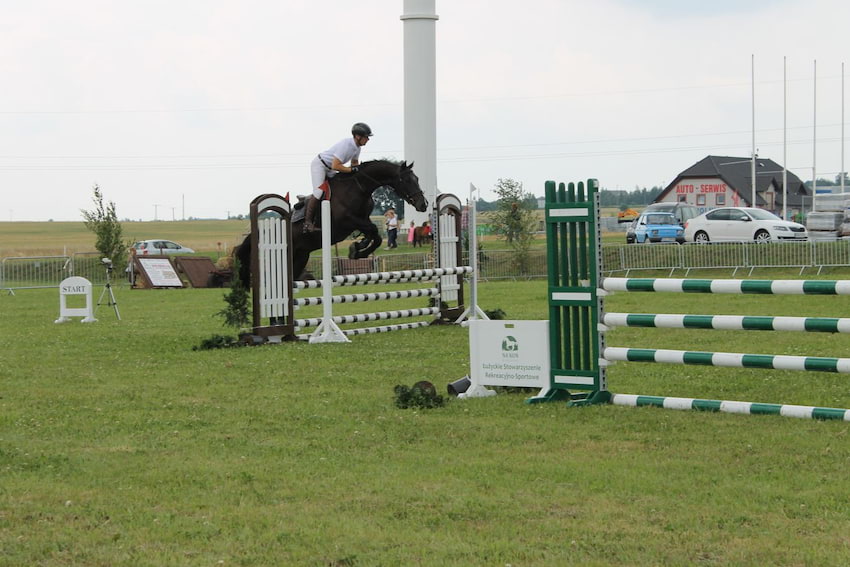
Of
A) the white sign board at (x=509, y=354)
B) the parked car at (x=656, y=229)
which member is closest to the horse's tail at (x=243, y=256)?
the white sign board at (x=509, y=354)

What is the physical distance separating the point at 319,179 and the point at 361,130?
0.88m

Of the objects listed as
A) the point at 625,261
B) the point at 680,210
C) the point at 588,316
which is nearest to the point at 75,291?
the point at 588,316

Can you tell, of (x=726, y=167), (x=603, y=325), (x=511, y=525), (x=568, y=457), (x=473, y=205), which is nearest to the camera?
(x=511, y=525)

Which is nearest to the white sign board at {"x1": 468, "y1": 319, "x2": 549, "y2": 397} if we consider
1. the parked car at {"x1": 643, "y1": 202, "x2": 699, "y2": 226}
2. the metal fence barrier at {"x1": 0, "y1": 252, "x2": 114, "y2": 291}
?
the metal fence barrier at {"x1": 0, "y1": 252, "x2": 114, "y2": 291}

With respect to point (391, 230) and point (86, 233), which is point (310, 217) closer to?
point (391, 230)

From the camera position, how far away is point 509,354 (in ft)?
30.6

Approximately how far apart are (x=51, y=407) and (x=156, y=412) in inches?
41.3

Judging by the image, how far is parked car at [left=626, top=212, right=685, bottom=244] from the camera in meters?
42.3

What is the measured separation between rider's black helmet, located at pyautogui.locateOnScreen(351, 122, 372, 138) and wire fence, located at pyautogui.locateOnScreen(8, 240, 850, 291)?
542 inches

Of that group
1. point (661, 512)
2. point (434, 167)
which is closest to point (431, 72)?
point (434, 167)

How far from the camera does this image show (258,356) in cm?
1332

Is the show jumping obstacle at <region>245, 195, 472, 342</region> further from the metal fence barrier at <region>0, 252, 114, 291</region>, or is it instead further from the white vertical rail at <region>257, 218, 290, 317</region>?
the metal fence barrier at <region>0, 252, 114, 291</region>

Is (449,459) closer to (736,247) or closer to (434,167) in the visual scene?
(736,247)

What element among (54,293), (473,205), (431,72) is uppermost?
(431,72)
